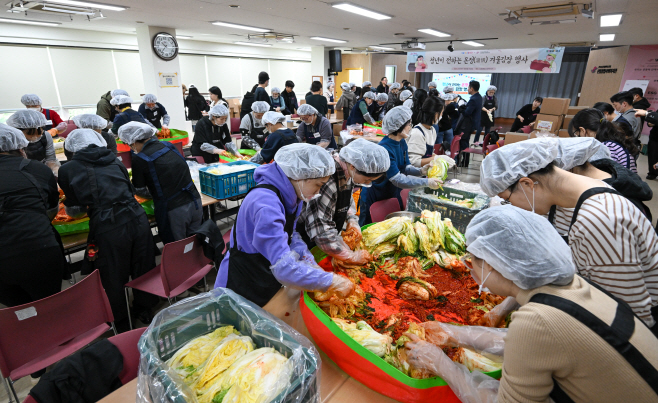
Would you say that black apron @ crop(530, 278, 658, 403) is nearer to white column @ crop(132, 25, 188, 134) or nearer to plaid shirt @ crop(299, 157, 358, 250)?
plaid shirt @ crop(299, 157, 358, 250)

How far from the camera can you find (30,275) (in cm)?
248

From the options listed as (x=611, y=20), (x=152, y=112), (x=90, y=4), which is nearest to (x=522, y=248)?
(x=90, y=4)

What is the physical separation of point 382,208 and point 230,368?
2240 millimetres

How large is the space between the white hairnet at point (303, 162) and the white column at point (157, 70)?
8.53 meters

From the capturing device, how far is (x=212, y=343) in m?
1.35

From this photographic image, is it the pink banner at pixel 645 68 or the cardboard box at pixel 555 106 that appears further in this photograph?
the pink banner at pixel 645 68

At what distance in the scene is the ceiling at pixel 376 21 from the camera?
17.7 ft

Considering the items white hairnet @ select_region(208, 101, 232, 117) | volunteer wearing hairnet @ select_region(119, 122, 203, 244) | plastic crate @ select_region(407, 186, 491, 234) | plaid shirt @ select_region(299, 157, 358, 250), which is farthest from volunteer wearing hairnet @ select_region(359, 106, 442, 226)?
white hairnet @ select_region(208, 101, 232, 117)

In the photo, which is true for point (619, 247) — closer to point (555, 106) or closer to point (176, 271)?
point (176, 271)

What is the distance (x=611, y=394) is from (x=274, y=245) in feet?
4.34

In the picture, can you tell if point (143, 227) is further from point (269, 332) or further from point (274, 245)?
point (269, 332)

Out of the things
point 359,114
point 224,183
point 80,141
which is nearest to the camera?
point 80,141

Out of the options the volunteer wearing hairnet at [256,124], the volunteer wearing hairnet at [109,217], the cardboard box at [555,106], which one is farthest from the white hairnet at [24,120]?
the cardboard box at [555,106]

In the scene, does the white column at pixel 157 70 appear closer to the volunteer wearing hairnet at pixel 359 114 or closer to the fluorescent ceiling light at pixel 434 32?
the volunteer wearing hairnet at pixel 359 114
